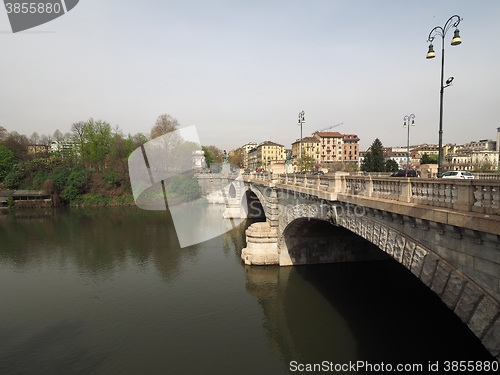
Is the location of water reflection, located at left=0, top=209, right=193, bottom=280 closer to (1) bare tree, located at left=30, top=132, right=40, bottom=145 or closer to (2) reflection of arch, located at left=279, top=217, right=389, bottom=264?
(2) reflection of arch, located at left=279, top=217, right=389, bottom=264

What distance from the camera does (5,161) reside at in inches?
2425

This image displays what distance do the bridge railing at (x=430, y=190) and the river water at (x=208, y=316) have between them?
6.41 m

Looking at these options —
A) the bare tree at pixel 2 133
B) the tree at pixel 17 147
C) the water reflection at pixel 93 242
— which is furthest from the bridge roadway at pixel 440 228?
the bare tree at pixel 2 133

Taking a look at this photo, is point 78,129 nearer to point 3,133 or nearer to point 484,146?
point 3,133

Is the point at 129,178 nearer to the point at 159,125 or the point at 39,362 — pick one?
the point at 159,125

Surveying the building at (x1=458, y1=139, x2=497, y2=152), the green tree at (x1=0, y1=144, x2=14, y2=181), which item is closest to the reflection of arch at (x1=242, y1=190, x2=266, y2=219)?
the green tree at (x1=0, y1=144, x2=14, y2=181)

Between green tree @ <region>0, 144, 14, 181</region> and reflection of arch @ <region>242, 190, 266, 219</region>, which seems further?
green tree @ <region>0, 144, 14, 181</region>

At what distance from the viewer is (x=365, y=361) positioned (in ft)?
36.0

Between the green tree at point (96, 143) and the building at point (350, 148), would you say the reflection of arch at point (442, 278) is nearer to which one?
the green tree at point (96, 143)

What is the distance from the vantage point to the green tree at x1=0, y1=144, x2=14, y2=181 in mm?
60688

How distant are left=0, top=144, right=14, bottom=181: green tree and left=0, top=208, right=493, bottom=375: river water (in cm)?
4866

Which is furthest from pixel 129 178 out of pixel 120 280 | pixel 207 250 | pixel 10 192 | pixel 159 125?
pixel 120 280

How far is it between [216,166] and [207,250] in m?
51.9

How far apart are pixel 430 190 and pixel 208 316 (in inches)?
444
